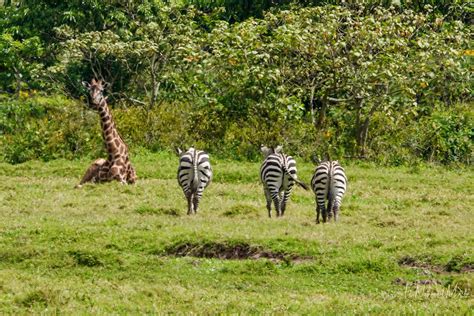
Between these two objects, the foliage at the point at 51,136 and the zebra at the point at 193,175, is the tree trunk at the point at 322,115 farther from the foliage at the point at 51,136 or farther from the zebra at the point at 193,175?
the zebra at the point at 193,175

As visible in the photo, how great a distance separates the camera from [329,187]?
16.2 m

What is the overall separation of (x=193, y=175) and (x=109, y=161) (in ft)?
13.8

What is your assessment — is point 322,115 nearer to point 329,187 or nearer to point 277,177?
point 277,177

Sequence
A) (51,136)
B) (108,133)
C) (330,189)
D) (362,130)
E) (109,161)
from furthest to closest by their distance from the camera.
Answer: (362,130), (51,136), (108,133), (109,161), (330,189)

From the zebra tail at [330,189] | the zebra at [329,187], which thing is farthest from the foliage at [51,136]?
the zebra tail at [330,189]

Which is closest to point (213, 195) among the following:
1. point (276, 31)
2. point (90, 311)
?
point (276, 31)

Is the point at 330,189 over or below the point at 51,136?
over

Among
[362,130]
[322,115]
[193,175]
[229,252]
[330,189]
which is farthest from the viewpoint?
[322,115]

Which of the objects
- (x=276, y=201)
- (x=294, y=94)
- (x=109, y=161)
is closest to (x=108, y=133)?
(x=109, y=161)

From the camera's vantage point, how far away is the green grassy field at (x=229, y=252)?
1089cm

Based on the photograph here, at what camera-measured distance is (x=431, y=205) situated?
59.9 feet

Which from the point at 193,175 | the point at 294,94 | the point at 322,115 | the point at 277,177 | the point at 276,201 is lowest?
the point at 276,201

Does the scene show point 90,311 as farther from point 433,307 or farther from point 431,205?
point 431,205

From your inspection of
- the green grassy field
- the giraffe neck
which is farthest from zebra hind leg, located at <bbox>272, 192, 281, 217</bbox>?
the giraffe neck
